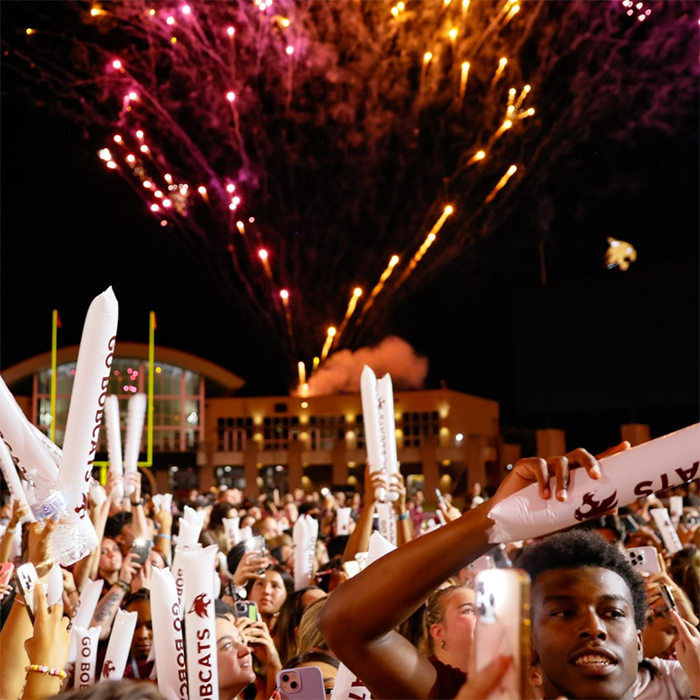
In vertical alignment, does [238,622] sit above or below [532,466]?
below

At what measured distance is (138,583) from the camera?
620 cm

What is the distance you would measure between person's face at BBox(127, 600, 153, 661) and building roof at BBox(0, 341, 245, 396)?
39.5 metres

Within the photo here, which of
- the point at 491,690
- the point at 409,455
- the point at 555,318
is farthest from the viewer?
the point at 409,455

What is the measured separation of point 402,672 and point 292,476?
45805mm

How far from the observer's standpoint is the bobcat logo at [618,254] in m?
30.5

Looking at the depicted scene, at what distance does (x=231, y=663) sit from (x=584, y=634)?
2.10m

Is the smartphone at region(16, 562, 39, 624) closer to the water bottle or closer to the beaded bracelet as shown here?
the beaded bracelet

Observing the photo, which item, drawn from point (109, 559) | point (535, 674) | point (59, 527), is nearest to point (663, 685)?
point (535, 674)

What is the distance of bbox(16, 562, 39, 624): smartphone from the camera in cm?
331

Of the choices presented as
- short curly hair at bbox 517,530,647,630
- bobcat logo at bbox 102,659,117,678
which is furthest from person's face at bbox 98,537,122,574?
short curly hair at bbox 517,530,647,630

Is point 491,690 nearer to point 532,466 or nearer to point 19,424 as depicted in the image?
point 532,466

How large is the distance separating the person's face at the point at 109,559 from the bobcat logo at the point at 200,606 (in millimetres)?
3786

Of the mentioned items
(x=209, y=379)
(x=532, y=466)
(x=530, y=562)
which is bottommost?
(x=530, y=562)

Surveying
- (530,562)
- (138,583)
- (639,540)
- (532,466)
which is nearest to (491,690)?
(532,466)
